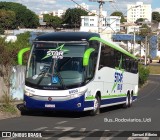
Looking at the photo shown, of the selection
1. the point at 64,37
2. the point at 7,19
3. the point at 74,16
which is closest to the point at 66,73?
the point at 64,37

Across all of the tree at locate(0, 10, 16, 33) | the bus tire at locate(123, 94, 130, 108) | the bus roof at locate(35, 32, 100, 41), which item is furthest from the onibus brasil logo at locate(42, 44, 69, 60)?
the tree at locate(0, 10, 16, 33)

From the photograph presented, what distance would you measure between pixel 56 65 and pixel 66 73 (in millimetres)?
511

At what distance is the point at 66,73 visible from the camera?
1727 centimetres

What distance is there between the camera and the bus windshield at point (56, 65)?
17.2 meters

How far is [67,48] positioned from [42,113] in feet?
10.9

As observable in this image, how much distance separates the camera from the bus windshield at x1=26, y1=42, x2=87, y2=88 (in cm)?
1719

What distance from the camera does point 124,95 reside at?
82.1ft

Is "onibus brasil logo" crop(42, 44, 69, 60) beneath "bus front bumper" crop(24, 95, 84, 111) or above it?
above

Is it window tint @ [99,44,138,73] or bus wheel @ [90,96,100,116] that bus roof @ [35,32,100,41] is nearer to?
window tint @ [99,44,138,73]

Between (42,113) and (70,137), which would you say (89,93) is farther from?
(70,137)

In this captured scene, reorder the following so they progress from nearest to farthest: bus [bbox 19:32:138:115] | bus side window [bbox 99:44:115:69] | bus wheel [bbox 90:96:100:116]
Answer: bus [bbox 19:32:138:115] < bus wheel [bbox 90:96:100:116] < bus side window [bbox 99:44:115:69]

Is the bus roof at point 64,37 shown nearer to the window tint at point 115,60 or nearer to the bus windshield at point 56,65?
the bus windshield at point 56,65

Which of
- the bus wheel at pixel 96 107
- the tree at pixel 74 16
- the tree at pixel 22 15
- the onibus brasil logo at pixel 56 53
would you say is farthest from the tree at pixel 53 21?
the onibus brasil logo at pixel 56 53

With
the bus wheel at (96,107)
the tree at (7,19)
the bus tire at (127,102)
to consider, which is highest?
the tree at (7,19)
